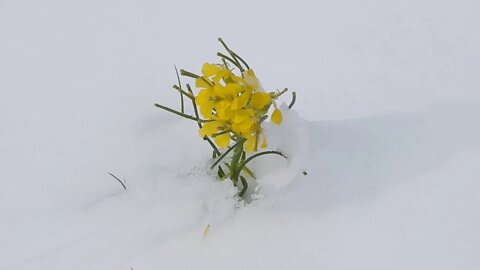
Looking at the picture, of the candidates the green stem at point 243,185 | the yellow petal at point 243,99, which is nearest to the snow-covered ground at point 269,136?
the green stem at point 243,185

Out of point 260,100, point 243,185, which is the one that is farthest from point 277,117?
point 243,185

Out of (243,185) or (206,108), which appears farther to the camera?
(243,185)

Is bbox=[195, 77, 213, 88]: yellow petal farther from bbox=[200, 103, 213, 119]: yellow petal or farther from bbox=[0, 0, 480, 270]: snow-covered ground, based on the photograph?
bbox=[0, 0, 480, 270]: snow-covered ground

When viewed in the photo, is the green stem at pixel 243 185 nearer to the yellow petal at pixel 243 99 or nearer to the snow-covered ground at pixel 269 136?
the snow-covered ground at pixel 269 136

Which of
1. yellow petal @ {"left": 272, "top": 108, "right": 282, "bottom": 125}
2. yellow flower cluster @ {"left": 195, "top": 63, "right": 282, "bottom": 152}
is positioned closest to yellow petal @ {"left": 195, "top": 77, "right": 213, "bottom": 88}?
yellow flower cluster @ {"left": 195, "top": 63, "right": 282, "bottom": 152}

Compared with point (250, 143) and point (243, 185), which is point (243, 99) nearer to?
point (250, 143)

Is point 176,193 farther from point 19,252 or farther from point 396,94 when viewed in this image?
point 396,94
